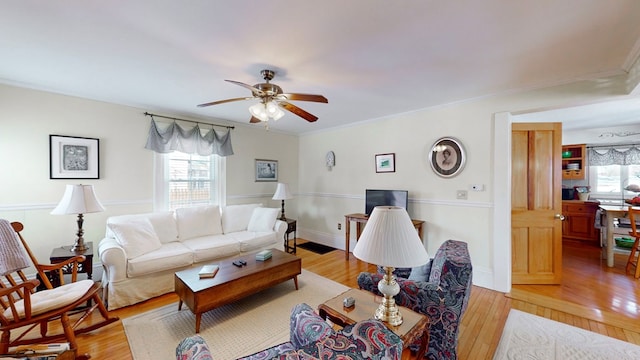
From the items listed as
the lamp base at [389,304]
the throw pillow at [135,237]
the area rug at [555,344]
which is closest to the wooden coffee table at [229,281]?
the throw pillow at [135,237]

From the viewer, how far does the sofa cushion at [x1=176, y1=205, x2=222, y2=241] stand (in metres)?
3.62

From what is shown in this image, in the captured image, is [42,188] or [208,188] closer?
[42,188]

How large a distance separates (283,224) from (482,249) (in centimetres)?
286

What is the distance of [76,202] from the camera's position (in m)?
2.63

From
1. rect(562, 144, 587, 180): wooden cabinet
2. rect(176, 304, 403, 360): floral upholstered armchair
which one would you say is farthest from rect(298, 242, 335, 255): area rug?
rect(562, 144, 587, 180): wooden cabinet

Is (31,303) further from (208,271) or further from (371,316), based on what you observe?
(371,316)

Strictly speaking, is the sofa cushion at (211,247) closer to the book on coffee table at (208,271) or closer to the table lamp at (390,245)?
the book on coffee table at (208,271)

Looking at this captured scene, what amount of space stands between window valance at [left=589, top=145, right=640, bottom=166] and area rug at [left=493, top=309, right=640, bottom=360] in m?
4.56

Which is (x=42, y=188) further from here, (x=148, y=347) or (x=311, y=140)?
(x=311, y=140)

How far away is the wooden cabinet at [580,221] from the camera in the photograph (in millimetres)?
4867

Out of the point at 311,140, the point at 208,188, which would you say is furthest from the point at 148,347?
the point at 311,140

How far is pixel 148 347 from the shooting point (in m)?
2.03

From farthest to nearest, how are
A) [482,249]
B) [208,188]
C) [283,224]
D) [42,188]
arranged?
1. [208,188]
2. [283,224]
3. [482,249]
4. [42,188]

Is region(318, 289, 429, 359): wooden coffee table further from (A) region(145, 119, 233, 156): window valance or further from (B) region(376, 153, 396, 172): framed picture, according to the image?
(A) region(145, 119, 233, 156): window valance
